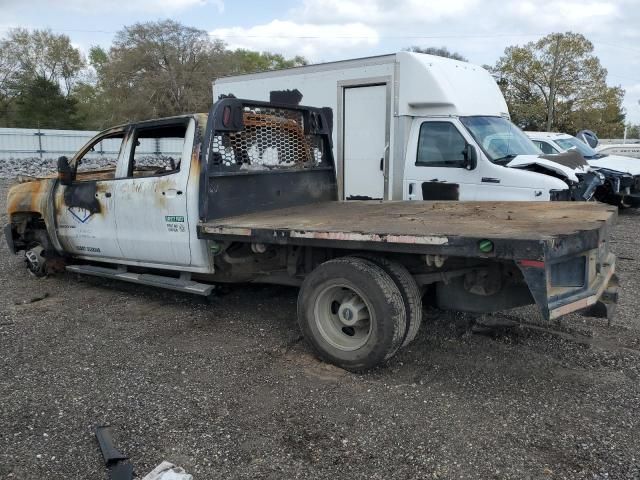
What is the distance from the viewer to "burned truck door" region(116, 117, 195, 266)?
201 inches

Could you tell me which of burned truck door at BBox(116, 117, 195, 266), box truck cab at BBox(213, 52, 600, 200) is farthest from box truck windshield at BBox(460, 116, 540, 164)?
burned truck door at BBox(116, 117, 195, 266)

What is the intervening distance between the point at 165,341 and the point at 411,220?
7.68 ft

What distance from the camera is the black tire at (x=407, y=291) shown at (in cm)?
388

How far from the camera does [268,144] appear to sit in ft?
18.3

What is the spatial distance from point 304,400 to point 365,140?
5.81 meters

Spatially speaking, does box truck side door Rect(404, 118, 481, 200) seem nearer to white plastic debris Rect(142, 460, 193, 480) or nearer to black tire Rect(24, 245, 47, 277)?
black tire Rect(24, 245, 47, 277)

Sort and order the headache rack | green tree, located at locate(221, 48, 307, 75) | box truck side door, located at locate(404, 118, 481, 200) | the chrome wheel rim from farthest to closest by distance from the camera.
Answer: green tree, located at locate(221, 48, 307, 75), box truck side door, located at locate(404, 118, 481, 200), the headache rack, the chrome wheel rim

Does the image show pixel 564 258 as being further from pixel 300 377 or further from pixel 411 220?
pixel 300 377

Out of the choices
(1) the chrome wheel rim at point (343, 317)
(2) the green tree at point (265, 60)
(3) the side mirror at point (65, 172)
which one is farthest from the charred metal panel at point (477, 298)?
(2) the green tree at point (265, 60)

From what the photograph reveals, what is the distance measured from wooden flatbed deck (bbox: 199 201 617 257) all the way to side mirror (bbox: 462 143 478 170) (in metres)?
2.02

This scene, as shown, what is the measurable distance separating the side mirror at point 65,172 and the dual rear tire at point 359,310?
3.56 m

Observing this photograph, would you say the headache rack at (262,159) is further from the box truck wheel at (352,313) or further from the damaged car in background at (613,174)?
the damaged car in background at (613,174)

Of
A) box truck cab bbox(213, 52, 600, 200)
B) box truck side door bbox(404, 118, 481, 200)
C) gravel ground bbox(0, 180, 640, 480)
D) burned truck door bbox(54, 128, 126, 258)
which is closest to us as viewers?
gravel ground bbox(0, 180, 640, 480)

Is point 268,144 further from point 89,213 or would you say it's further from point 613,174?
point 613,174
